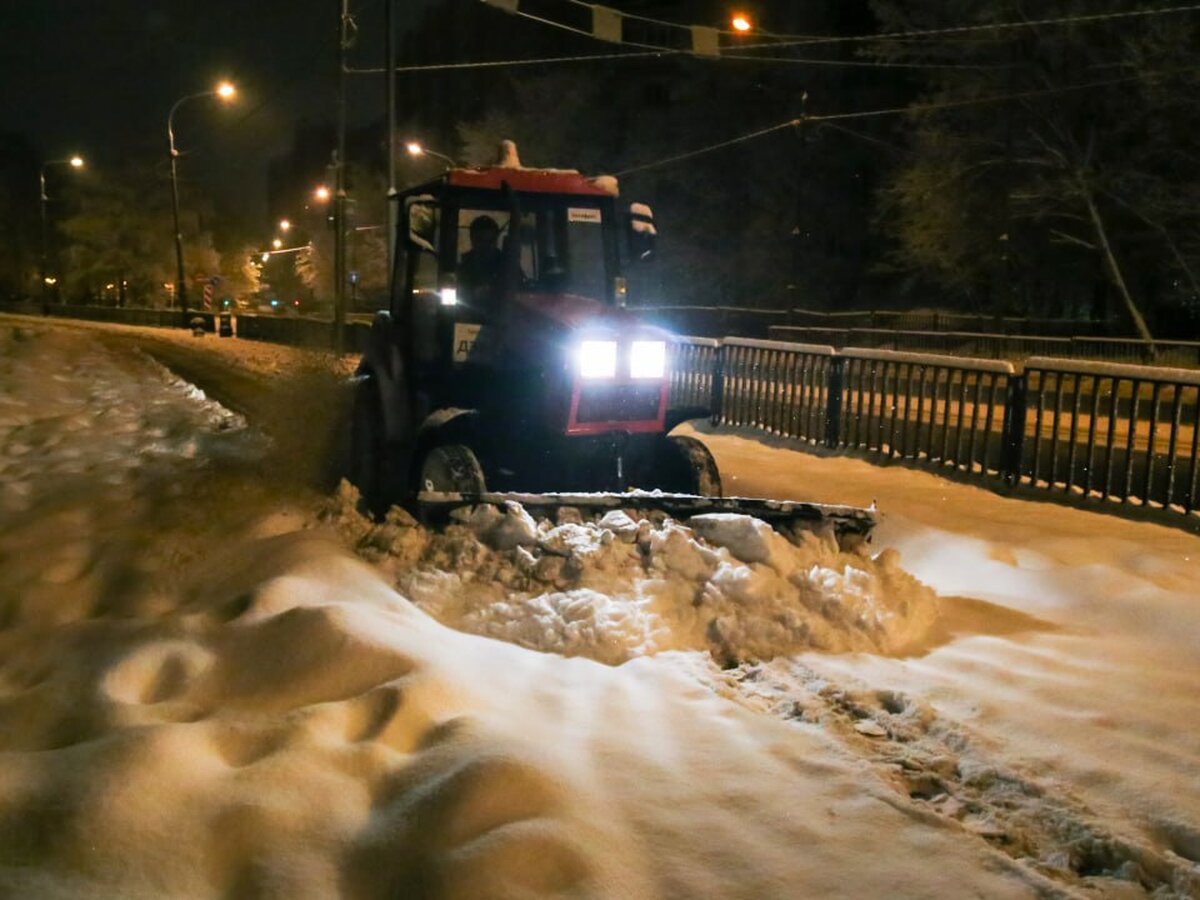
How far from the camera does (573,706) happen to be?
5.04 meters

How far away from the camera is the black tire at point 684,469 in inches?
330

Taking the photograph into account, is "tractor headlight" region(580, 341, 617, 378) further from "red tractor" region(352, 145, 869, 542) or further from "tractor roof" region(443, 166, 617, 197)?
"tractor roof" region(443, 166, 617, 197)

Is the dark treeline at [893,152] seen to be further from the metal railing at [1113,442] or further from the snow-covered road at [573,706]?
the snow-covered road at [573,706]

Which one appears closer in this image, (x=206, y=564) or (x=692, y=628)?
(x=692, y=628)

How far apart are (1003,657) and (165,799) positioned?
168 inches

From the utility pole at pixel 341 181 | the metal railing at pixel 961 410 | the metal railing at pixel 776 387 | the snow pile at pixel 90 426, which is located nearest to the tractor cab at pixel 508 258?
the metal railing at pixel 961 410

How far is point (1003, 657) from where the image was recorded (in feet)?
19.7

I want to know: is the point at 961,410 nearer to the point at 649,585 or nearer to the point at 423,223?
the point at 423,223

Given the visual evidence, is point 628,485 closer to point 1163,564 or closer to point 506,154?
point 506,154

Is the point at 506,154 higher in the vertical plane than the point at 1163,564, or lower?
higher

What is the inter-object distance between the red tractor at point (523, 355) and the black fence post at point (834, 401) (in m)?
4.81

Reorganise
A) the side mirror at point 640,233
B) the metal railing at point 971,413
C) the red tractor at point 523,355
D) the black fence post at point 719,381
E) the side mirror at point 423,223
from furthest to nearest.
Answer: the black fence post at point 719,381
the metal railing at point 971,413
the side mirror at point 640,233
the side mirror at point 423,223
the red tractor at point 523,355

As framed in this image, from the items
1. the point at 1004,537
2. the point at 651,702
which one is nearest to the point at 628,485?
the point at 1004,537

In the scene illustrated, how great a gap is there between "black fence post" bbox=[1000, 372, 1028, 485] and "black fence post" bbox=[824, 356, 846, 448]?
2.46m
